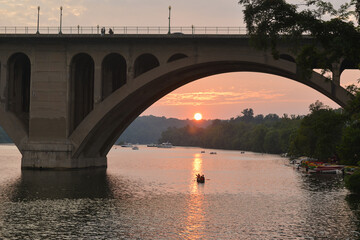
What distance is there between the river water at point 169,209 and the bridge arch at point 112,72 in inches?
→ 503

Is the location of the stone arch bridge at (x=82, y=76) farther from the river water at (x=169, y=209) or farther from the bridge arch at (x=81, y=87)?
the river water at (x=169, y=209)

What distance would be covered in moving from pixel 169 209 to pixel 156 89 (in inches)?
1197

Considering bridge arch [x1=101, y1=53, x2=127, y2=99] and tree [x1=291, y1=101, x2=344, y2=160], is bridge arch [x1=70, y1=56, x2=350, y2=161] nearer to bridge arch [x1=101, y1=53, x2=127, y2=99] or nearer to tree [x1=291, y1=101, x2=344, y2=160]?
bridge arch [x1=101, y1=53, x2=127, y2=99]

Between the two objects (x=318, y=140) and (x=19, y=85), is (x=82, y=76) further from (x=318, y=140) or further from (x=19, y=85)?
(x=318, y=140)

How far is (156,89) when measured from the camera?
6278 cm

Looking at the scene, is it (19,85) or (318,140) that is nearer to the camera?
(19,85)

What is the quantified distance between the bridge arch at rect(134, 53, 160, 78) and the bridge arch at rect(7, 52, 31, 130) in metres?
15.1

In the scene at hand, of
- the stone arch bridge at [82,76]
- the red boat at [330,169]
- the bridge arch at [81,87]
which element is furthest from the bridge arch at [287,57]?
the bridge arch at [81,87]

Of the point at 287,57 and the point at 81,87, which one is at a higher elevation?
the point at 287,57

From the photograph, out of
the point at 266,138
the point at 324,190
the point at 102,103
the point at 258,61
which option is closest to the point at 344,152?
the point at 324,190

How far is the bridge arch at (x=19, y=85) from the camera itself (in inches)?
2356

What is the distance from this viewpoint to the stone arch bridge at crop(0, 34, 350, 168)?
54.8 metres

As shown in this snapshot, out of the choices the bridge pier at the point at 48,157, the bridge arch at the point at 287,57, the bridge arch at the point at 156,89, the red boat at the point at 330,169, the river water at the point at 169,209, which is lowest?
the river water at the point at 169,209

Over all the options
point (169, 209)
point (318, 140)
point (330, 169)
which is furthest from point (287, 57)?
point (318, 140)
